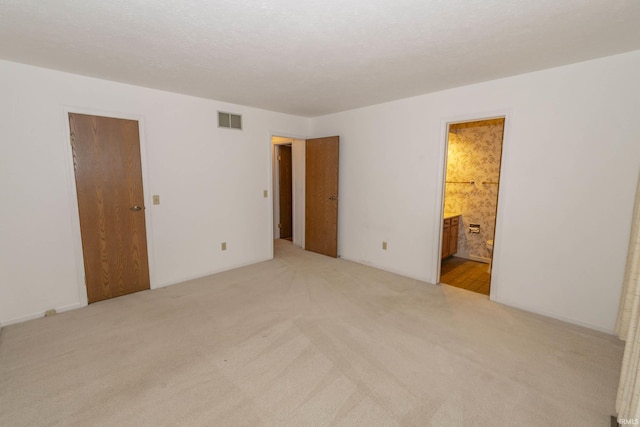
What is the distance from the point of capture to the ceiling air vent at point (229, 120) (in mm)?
3883

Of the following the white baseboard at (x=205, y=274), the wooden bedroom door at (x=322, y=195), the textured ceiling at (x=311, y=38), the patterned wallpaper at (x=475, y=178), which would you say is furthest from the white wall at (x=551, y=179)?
the white baseboard at (x=205, y=274)

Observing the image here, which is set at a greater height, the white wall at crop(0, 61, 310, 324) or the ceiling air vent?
the ceiling air vent

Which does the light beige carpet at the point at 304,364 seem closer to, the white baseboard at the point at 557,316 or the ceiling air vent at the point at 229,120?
the white baseboard at the point at 557,316

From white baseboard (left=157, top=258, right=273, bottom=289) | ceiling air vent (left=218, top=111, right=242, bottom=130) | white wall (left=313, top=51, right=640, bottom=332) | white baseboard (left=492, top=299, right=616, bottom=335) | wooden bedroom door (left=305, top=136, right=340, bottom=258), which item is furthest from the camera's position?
wooden bedroom door (left=305, top=136, right=340, bottom=258)

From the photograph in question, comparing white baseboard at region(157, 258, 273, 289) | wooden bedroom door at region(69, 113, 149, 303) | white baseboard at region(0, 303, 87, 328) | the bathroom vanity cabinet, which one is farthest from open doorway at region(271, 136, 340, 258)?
white baseboard at region(0, 303, 87, 328)

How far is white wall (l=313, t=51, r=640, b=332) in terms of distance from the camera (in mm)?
2420

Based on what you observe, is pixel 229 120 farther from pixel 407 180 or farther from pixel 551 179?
pixel 551 179

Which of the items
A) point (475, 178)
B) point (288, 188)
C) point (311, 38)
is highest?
point (311, 38)

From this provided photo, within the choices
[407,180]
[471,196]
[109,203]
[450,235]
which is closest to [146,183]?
[109,203]

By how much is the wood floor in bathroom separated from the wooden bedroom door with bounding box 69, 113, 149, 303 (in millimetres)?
3856

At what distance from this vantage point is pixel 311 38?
202cm

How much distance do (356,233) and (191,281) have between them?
245cm

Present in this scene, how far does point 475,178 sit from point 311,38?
12.5 feet

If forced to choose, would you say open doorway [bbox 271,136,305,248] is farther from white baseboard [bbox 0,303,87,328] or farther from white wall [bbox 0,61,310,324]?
white baseboard [bbox 0,303,87,328]
